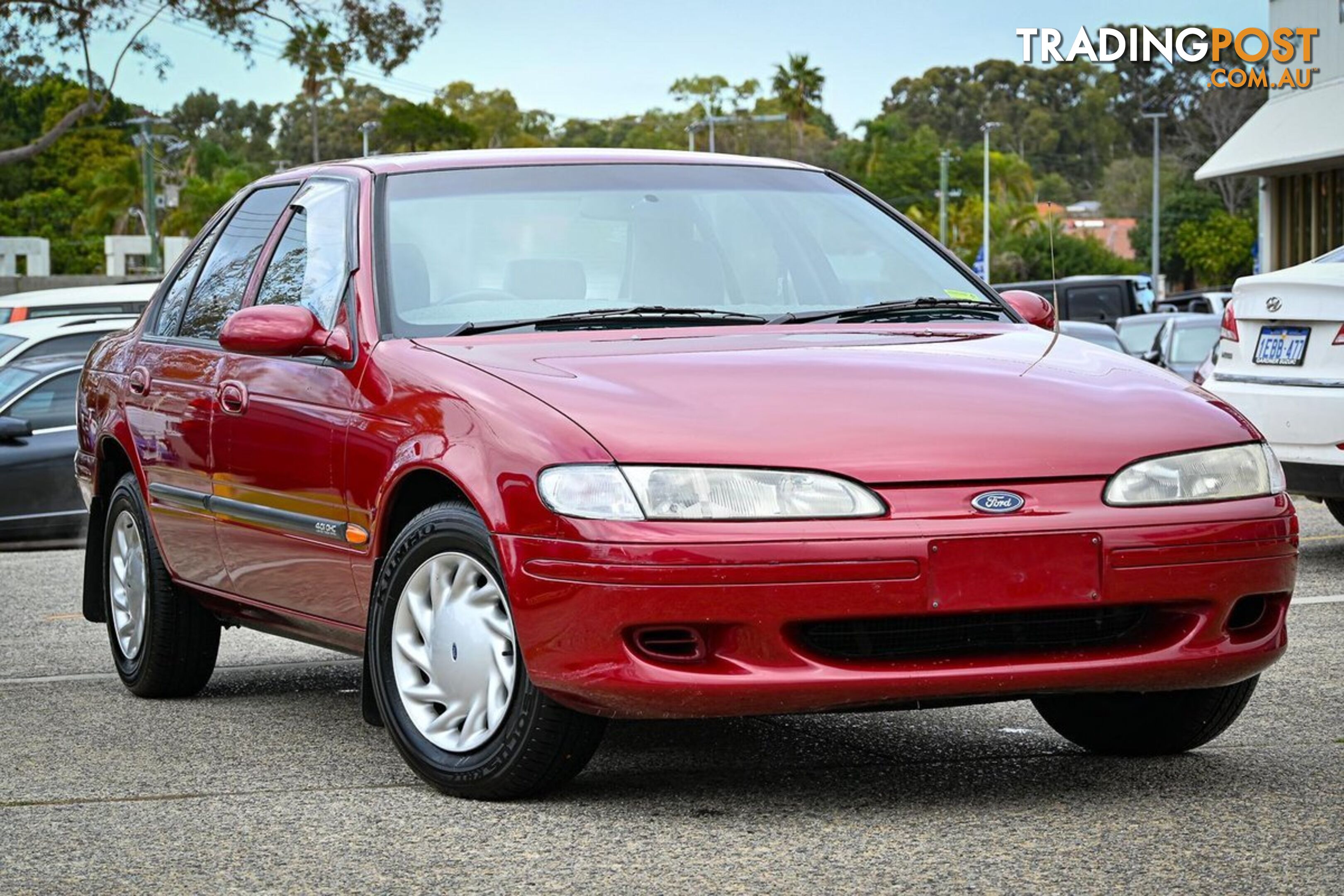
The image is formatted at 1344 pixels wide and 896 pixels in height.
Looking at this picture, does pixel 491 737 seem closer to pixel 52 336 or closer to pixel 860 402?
pixel 860 402

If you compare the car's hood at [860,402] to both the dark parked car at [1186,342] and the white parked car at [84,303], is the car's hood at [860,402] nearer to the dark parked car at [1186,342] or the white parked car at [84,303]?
the white parked car at [84,303]

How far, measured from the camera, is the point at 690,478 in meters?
4.34

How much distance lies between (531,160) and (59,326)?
27.6 ft

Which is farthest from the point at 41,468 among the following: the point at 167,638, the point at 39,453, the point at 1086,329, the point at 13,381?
the point at 1086,329

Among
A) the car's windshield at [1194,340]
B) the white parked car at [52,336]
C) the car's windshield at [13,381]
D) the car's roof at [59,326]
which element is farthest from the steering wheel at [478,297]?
the car's windshield at [1194,340]

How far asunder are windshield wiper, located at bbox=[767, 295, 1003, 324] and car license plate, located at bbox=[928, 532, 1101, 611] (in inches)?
49.5

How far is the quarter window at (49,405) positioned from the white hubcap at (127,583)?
19.2 feet

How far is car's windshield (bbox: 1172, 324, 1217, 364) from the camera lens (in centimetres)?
2575

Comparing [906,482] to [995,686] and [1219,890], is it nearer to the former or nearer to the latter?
[995,686]

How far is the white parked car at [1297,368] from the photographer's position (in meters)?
9.22

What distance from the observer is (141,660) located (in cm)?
677

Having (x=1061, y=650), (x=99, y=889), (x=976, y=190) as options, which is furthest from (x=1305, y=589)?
(x=976, y=190)

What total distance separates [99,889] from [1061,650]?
1.97 meters

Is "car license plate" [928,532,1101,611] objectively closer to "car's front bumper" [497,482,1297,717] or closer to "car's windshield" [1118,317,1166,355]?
"car's front bumper" [497,482,1297,717]
